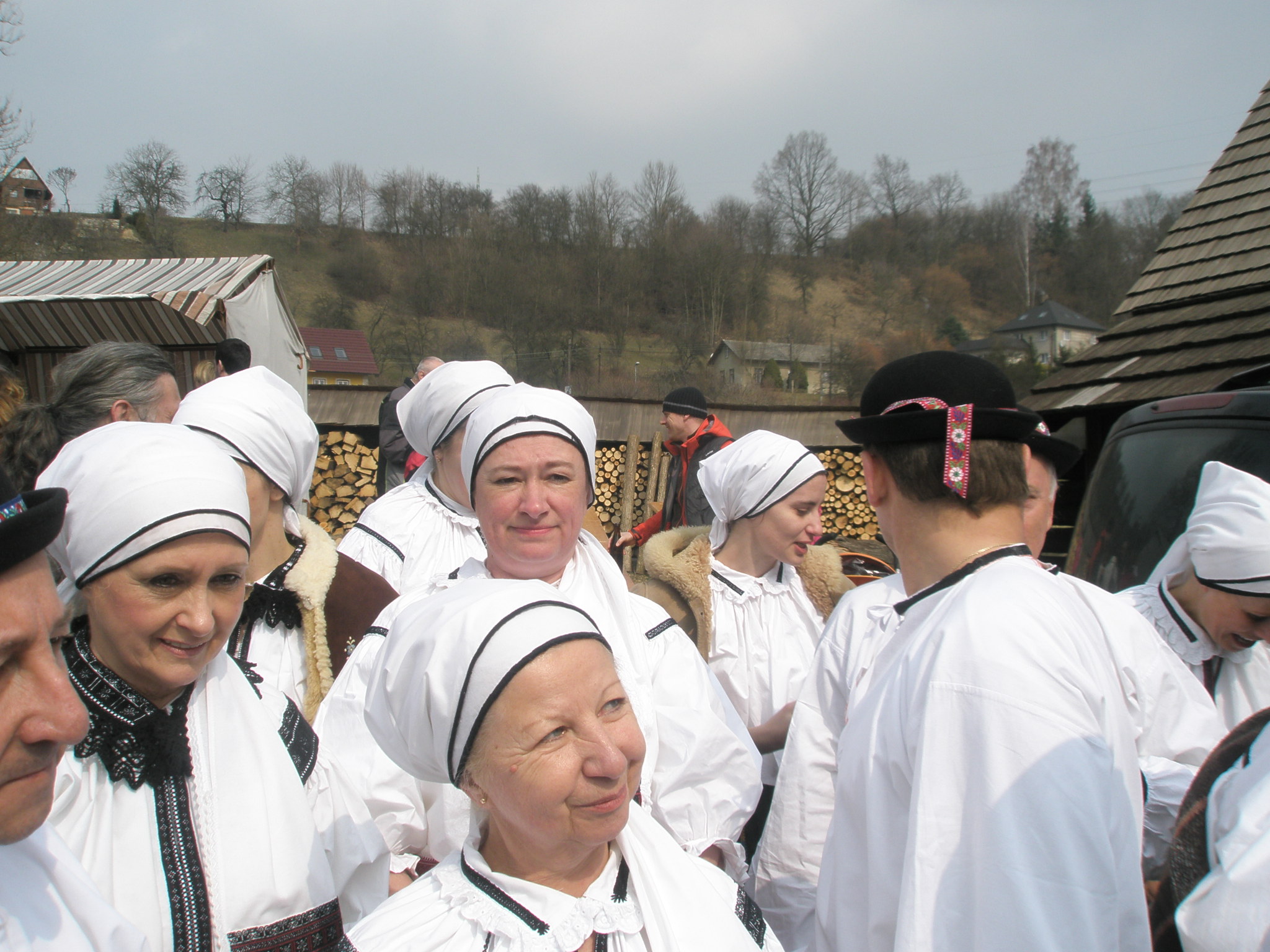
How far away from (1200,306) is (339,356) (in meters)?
30.1

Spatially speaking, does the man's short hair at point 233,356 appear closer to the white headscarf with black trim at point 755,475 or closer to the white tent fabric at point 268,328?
the white tent fabric at point 268,328

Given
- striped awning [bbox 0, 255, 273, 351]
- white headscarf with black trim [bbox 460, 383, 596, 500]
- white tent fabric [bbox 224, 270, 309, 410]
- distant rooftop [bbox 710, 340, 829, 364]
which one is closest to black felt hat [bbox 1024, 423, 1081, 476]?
white headscarf with black trim [bbox 460, 383, 596, 500]

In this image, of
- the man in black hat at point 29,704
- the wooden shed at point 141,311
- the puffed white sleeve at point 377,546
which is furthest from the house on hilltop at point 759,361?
the man in black hat at point 29,704

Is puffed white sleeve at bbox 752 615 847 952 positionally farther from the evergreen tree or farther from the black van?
the evergreen tree

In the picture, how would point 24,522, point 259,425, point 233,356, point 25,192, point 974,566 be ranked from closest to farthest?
point 24,522, point 974,566, point 259,425, point 233,356, point 25,192

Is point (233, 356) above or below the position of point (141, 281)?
below

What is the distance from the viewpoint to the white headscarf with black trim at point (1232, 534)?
237 cm

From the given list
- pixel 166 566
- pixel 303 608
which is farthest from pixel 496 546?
pixel 166 566

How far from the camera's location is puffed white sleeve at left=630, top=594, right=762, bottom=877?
2.00m

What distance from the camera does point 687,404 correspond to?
7195 millimetres

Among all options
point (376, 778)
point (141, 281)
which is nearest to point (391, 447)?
point (141, 281)

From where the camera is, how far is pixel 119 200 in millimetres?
32031

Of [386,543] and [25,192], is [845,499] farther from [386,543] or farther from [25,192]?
[25,192]

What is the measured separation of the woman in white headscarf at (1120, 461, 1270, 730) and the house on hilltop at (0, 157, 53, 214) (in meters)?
18.3
